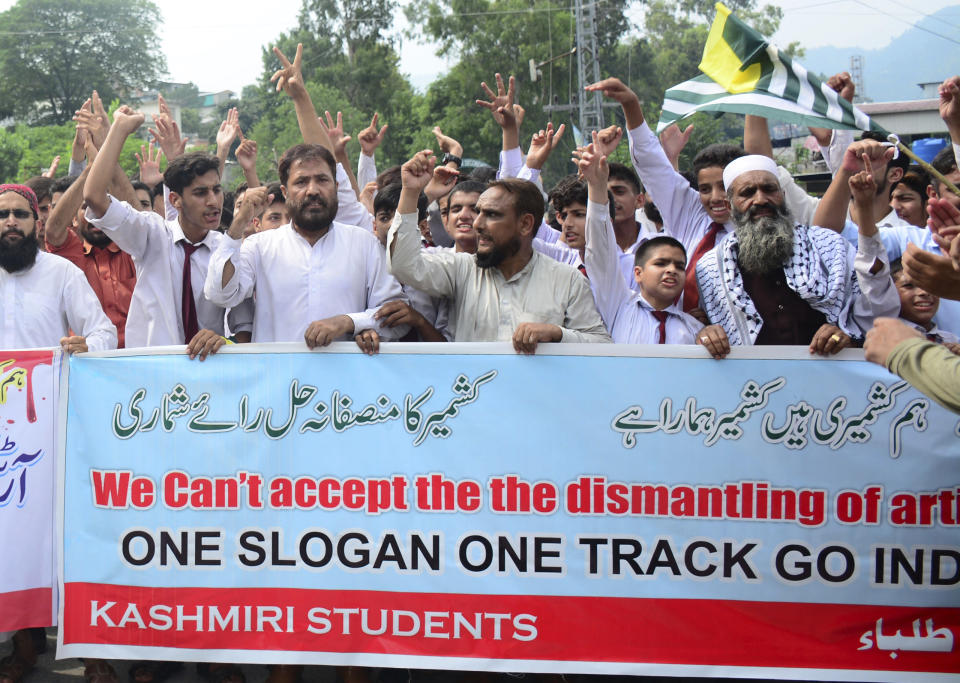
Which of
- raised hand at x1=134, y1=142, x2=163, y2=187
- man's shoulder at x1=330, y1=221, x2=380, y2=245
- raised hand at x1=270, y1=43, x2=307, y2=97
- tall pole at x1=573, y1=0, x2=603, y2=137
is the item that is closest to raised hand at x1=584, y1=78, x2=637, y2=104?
man's shoulder at x1=330, y1=221, x2=380, y2=245

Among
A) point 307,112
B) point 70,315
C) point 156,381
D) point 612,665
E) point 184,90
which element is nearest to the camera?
point 612,665

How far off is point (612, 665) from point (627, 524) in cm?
52

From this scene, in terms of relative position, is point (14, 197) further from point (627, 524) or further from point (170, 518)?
point (627, 524)

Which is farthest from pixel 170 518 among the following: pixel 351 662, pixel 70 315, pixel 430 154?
pixel 430 154

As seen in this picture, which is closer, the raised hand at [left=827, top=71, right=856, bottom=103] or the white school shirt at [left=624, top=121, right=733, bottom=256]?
the raised hand at [left=827, top=71, right=856, bottom=103]

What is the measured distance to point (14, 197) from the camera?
15.7ft

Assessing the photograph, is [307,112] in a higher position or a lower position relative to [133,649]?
higher

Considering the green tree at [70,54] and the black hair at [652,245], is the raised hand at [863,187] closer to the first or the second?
the black hair at [652,245]

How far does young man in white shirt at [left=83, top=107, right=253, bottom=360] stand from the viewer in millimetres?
4500

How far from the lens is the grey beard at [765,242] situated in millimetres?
4055

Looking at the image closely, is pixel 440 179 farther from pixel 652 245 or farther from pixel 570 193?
pixel 570 193

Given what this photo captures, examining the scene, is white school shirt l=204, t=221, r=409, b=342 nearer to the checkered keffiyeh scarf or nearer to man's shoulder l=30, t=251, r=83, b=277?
man's shoulder l=30, t=251, r=83, b=277

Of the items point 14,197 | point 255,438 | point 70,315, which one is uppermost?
point 14,197

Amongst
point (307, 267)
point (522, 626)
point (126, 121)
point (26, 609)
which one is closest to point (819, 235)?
point (522, 626)
